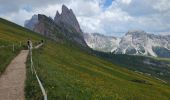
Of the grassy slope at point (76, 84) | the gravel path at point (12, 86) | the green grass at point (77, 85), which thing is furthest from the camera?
the gravel path at point (12, 86)

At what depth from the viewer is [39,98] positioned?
912 inches

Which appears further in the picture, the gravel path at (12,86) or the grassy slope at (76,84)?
the gravel path at (12,86)

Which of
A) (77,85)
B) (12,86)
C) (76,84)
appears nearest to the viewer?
(12,86)

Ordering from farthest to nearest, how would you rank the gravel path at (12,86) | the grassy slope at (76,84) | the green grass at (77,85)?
the gravel path at (12,86) < the grassy slope at (76,84) < the green grass at (77,85)

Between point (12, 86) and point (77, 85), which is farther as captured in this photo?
point (77, 85)

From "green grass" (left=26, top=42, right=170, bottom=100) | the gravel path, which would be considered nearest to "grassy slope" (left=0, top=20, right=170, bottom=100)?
"green grass" (left=26, top=42, right=170, bottom=100)

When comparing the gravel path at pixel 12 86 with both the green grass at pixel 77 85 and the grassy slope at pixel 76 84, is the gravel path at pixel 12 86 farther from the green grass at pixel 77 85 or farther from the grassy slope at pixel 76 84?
the green grass at pixel 77 85

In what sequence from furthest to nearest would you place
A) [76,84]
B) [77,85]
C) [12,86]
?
1. [76,84]
2. [77,85]
3. [12,86]

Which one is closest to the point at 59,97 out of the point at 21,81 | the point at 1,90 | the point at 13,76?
the point at 1,90

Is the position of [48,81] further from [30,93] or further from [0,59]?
[0,59]

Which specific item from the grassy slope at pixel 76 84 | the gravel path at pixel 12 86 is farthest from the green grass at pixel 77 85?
the gravel path at pixel 12 86

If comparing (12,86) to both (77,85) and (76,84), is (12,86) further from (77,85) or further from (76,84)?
(76,84)

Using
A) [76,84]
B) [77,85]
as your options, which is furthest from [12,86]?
[76,84]

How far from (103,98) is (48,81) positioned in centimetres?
473
